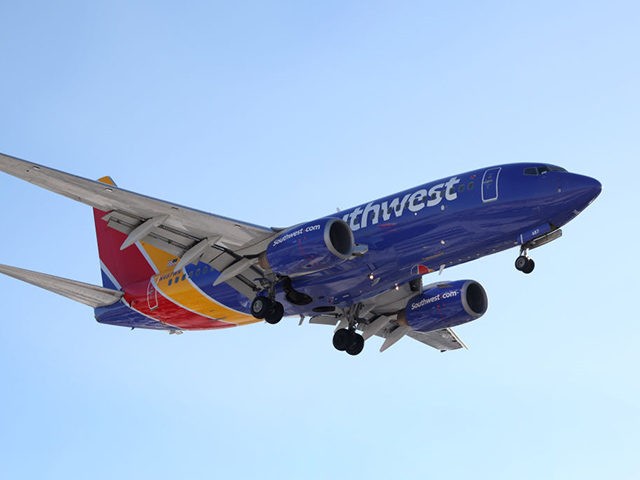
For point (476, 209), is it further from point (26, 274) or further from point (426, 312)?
point (26, 274)

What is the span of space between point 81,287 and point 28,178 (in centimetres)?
813

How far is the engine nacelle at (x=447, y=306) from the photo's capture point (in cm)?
3569

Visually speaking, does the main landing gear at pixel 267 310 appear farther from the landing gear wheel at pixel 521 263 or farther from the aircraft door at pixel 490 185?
the landing gear wheel at pixel 521 263

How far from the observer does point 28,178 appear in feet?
96.6

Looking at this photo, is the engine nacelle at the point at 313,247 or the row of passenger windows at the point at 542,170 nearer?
the row of passenger windows at the point at 542,170

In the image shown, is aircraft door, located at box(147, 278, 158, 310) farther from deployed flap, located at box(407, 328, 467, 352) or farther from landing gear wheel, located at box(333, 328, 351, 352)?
deployed flap, located at box(407, 328, 467, 352)

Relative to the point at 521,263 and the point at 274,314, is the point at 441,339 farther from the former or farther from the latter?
the point at 521,263

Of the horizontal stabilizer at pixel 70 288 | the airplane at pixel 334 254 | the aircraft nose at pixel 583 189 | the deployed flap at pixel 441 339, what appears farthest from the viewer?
the deployed flap at pixel 441 339

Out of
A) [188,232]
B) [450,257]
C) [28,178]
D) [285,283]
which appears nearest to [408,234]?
[450,257]

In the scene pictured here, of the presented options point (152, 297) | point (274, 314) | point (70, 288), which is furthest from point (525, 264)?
point (70, 288)

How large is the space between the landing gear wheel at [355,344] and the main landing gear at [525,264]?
8.82 metres

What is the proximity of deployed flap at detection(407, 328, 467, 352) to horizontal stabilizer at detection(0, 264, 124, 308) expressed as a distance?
39.9ft

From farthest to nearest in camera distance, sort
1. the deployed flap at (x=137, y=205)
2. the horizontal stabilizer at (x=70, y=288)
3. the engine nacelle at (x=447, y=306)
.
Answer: the engine nacelle at (x=447, y=306) → the horizontal stabilizer at (x=70, y=288) → the deployed flap at (x=137, y=205)

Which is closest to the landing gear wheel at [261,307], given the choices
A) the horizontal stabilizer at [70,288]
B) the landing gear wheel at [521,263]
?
the horizontal stabilizer at [70,288]
